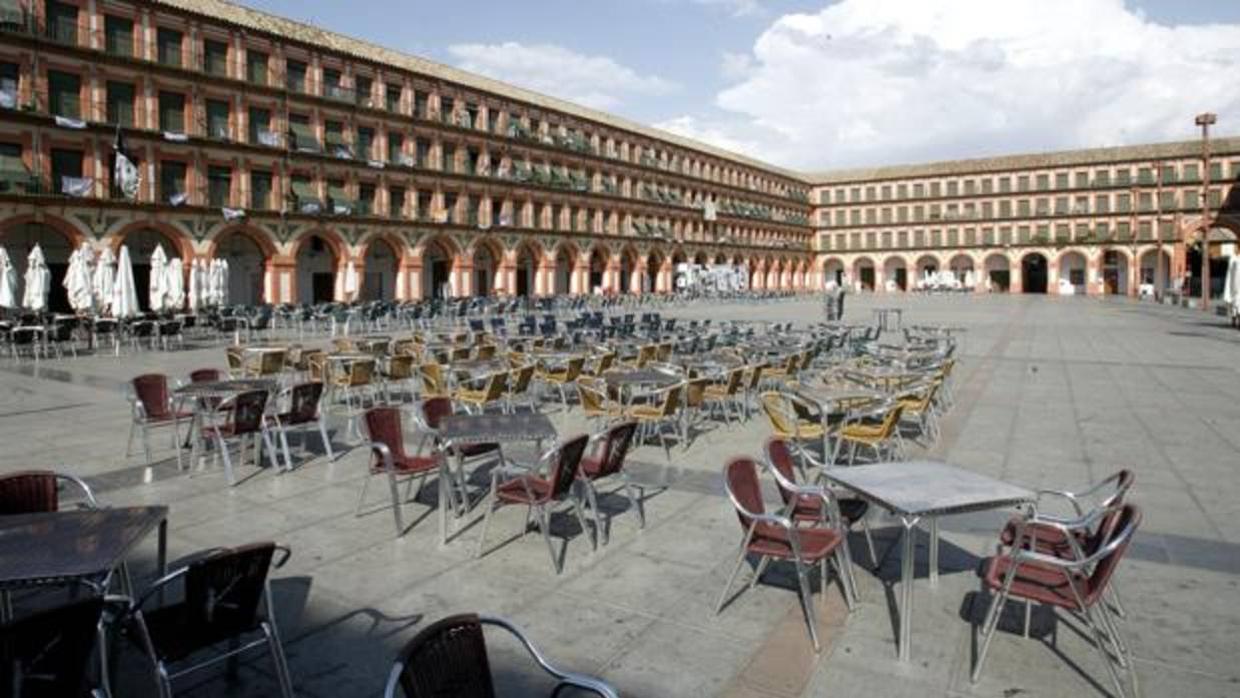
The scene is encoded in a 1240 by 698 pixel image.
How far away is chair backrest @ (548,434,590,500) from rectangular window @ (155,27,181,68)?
32.6 m

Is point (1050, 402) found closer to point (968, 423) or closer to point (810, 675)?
point (968, 423)

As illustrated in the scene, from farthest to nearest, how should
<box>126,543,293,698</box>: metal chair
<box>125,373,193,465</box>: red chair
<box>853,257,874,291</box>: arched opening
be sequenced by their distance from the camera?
<box>853,257,874,291</box>: arched opening < <box>125,373,193,465</box>: red chair < <box>126,543,293,698</box>: metal chair

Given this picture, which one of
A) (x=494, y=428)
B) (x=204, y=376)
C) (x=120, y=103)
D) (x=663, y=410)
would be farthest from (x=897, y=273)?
(x=494, y=428)

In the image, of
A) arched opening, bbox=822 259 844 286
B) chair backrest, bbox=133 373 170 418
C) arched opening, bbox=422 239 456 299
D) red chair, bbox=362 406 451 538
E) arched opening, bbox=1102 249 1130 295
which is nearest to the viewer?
red chair, bbox=362 406 451 538

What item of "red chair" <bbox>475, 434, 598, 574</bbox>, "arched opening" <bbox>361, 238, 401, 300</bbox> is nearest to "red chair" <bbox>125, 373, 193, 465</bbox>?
"red chair" <bbox>475, 434, 598, 574</bbox>

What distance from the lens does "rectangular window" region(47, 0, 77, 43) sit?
2808 centimetres

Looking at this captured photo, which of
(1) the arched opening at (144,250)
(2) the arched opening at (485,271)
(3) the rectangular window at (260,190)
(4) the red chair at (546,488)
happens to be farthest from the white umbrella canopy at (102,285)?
(2) the arched opening at (485,271)

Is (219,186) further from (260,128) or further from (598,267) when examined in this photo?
(598,267)

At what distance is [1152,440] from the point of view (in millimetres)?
8953

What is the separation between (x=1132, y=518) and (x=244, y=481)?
21.8ft

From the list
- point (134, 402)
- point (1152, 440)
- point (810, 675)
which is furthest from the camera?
point (1152, 440)

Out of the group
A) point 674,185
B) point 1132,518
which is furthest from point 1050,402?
point 674,185

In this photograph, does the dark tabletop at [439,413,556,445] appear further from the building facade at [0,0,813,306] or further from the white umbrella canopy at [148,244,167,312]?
the building facade at [0,0,813,306]

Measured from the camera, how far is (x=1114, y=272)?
7000 cm
